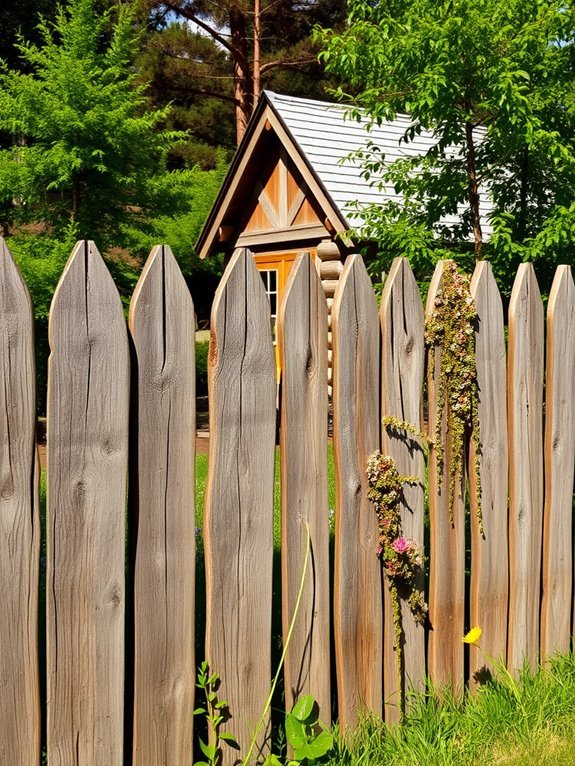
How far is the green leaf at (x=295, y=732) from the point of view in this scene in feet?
8.05

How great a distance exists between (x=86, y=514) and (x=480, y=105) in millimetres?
3973

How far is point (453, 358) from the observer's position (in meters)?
2.95

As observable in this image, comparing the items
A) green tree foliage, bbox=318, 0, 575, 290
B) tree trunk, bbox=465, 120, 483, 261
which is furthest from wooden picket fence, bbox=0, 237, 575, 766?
tree trunk, bbox=465, 120, 483, 261

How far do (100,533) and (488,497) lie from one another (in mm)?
1568

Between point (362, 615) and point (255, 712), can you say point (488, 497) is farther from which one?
point (255, 712)

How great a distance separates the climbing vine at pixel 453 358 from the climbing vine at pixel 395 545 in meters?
0.23

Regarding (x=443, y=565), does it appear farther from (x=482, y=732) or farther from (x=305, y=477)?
(x=305, y=477)

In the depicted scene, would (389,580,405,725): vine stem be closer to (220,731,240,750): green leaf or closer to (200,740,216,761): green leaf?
(220,731,240,750): green leaf

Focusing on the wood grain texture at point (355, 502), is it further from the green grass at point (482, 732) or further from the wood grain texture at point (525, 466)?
the wood grain texture at point (525, 466)

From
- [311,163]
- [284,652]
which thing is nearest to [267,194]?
[311,163]

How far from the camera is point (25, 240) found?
37.9 feet

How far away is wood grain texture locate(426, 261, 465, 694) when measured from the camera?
2953 millimetres

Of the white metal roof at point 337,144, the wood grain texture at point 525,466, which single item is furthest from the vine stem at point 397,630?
the white metal roof at point 337,144

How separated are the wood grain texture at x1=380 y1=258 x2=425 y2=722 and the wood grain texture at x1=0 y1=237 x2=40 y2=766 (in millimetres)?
1225
